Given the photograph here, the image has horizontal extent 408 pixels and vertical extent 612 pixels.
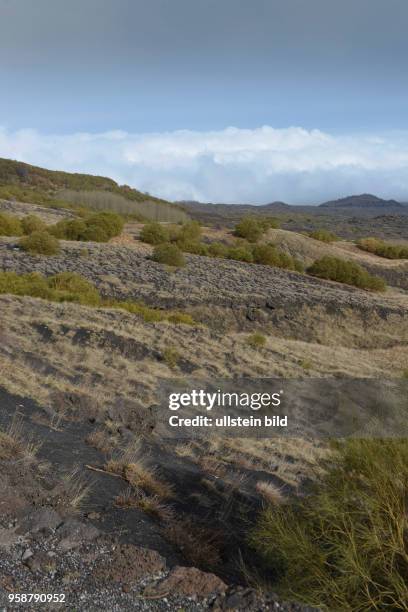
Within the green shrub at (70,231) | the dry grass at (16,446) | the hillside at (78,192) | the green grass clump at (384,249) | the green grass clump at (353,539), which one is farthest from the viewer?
the hillside at (78,192)

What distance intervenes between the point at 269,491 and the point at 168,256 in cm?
1956

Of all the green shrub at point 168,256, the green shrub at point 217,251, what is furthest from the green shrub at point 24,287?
the green shrub at point 217,251

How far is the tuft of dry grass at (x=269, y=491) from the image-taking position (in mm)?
6849

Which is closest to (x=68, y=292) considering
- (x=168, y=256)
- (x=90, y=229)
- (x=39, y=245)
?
(x=39, y=245)

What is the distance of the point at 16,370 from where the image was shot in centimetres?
1017

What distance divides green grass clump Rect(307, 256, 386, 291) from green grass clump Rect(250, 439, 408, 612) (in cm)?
2743

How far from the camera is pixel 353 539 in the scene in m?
3.81

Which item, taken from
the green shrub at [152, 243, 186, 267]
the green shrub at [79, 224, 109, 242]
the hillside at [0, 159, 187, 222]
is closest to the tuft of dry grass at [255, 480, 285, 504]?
the green shrub at [152, 243, 186, 267]

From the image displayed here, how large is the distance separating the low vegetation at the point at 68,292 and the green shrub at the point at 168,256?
628 cm

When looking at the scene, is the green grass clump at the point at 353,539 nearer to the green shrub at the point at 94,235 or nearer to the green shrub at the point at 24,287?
the green shrub at the point at 24,287

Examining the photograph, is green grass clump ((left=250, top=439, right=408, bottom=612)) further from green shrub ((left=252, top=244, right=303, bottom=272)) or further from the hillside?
the hillside

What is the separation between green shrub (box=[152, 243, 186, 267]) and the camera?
25922mm

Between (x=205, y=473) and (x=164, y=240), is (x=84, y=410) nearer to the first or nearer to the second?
(x=205, y=473)

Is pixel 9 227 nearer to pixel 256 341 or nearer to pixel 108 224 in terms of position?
pixel 108 224
